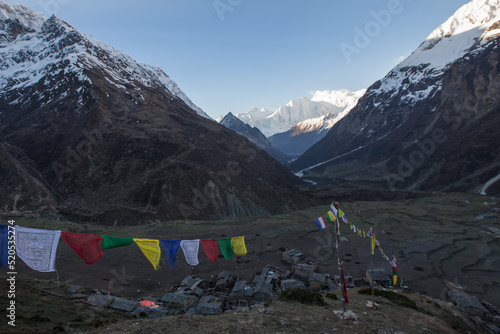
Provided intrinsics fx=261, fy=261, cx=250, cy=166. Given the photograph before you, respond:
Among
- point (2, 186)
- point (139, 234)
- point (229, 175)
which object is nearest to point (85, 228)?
point (139, 234)

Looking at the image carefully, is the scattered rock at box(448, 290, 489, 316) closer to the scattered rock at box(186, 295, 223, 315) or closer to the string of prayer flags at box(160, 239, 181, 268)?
the scattered rock at box(186, 295, 223, 315)

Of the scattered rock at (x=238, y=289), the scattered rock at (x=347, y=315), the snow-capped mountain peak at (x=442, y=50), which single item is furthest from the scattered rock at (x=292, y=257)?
the snow-capped mountain peak at (x=442, y=50)

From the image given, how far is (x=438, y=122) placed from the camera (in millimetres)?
118375

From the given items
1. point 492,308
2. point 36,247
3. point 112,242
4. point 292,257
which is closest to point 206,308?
point 112,242

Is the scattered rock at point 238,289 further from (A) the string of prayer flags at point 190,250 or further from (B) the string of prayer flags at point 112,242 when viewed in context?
(B) the string of prayer flags at point 112,242

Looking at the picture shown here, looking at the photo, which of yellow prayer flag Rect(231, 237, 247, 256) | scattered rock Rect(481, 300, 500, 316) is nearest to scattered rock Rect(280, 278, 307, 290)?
yellow prayer flag Rect(231, 237, 247, 256)

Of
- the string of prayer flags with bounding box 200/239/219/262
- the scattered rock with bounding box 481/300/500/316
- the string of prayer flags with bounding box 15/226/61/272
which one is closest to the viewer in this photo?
the string of prayer flags with bounding box 15/226/61/272

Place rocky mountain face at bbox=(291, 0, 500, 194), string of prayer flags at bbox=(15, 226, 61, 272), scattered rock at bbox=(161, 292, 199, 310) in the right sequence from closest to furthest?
string of prayer flags at bbox=(15, 226, 61, 272) → scattered rock at bbox=(161, 292, 199, 310) → rocky mountain face at bbox=(291, 0, 500, 194)

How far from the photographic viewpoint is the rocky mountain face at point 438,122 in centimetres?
8738

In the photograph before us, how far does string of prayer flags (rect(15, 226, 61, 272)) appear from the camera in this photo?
43.4 ft

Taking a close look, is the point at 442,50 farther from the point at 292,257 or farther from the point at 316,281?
the point at 316,281

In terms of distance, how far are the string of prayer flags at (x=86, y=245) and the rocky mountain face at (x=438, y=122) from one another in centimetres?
9433

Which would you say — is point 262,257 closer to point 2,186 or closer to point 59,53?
point 2,186

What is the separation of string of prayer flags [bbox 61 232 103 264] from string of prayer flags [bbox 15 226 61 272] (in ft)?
3.11
